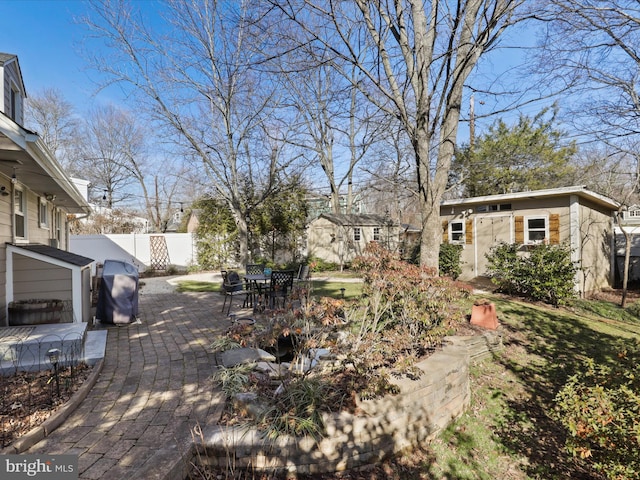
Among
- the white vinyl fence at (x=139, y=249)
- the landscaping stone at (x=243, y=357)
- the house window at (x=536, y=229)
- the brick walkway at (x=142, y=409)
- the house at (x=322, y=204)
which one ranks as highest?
the house at (x=322, y=204)

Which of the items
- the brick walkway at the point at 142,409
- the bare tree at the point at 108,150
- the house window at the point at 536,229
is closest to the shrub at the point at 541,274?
the house window at the point at 536,229

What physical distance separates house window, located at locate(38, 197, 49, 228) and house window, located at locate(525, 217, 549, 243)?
45.7 feet

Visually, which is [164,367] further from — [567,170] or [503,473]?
[567,170]

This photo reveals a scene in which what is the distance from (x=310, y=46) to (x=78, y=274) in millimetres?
5707

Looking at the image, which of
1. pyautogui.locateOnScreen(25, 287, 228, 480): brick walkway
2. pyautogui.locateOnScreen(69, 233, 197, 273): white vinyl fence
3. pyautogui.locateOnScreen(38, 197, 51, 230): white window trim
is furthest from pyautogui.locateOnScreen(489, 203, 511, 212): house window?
pyautogui.locateOnScreen(69, 233, 197, 273): white vinyl fence

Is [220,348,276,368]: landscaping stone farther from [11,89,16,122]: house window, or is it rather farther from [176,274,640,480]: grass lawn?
[11,89,16,122]: house window

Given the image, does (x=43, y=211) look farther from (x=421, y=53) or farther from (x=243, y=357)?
(x=421, y=53)

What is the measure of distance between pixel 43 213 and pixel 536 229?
563 inches

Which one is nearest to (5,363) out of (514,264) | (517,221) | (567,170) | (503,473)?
(503,473)

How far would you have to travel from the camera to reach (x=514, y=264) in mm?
9648

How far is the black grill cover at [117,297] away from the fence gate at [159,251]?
1164 cm

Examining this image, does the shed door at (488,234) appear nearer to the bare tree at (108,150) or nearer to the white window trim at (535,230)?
the white window trim at (535,230)

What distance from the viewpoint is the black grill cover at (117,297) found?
6039 mm

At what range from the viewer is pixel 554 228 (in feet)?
35.2
